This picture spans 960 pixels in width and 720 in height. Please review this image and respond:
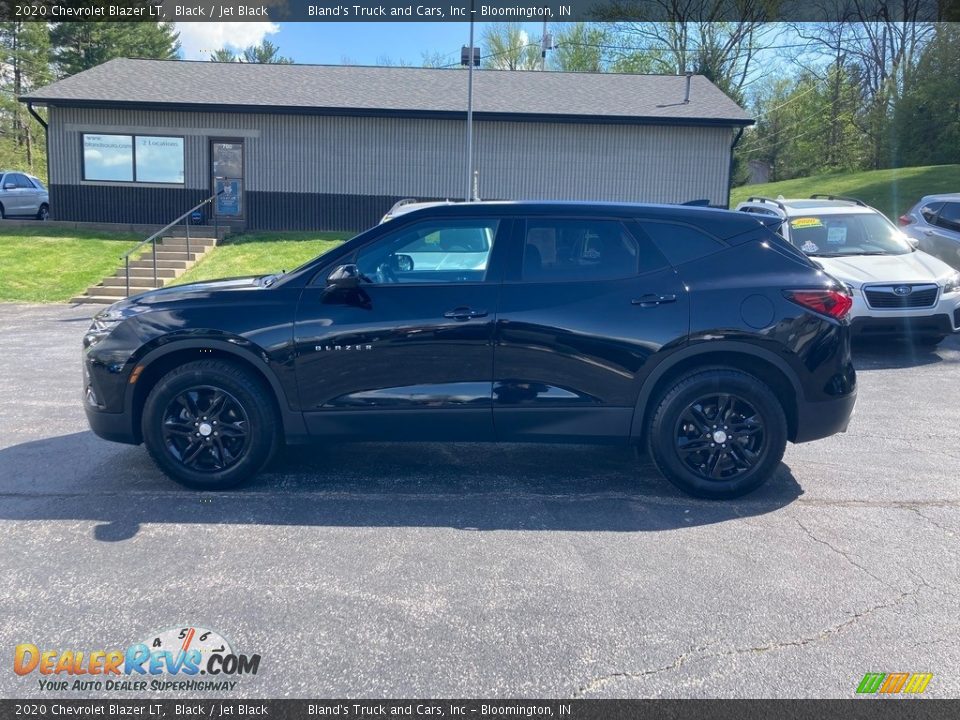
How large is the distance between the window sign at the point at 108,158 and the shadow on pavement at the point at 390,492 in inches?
736

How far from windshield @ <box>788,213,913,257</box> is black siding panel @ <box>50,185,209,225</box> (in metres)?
16.7

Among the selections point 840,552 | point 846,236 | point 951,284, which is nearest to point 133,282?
point 846,236

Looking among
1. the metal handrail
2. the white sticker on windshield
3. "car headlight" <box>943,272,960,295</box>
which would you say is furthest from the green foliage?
the metal handrail

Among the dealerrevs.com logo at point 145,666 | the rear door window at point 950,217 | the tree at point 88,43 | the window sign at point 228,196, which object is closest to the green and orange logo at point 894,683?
the dealerrevs.com logo at point 145,666

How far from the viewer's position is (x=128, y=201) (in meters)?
23.5

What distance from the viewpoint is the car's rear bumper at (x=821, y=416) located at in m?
5.46

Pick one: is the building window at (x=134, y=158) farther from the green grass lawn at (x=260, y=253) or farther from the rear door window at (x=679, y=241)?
the rear door window at (x=679, y=241)

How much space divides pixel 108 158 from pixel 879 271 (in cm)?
2000

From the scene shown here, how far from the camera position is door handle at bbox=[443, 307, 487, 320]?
→ 5.41m

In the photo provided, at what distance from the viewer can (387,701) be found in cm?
329

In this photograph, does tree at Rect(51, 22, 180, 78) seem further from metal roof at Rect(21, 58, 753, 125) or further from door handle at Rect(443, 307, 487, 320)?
door handle at Rect(443, 307, 487, 320)

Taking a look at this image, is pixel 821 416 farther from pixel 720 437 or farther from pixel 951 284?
pixel 951 284

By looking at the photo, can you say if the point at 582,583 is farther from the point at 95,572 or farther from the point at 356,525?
the point at 95,572

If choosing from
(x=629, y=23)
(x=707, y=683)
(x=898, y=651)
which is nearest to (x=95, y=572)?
(x=707, y=683)
